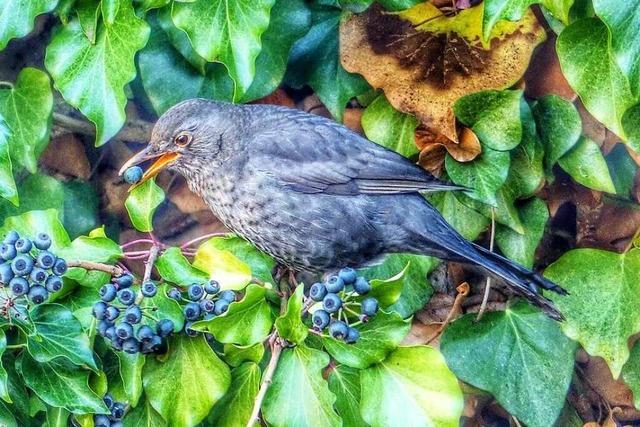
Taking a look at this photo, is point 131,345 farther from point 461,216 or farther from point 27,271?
point 461,216

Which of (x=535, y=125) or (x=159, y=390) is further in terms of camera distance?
(x=535, y=125)

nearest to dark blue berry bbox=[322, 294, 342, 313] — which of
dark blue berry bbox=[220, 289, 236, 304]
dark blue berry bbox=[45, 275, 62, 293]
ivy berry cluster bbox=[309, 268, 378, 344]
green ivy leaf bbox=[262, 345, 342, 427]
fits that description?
ivy berry cluster bbox=[309, 268, 378, 344]

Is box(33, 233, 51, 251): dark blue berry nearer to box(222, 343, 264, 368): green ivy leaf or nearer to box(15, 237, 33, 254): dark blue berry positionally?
box(15, 237, 33, 254): dark blue berry

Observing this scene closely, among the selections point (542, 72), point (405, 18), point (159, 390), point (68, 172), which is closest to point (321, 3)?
point (405, 18)

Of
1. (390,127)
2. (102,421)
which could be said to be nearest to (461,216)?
(390,127)

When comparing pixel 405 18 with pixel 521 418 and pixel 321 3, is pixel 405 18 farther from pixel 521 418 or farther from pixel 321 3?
pixel 521 418

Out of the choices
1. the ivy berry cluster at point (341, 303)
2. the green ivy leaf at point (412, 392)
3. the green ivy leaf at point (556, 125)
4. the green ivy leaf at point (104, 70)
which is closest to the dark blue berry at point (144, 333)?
the ivy berry cluster at point (341, 303)
